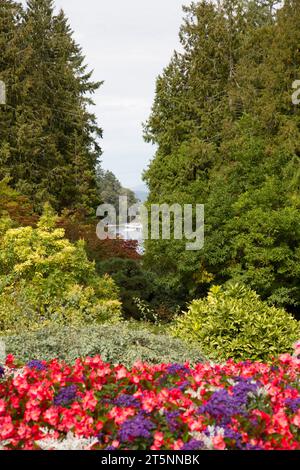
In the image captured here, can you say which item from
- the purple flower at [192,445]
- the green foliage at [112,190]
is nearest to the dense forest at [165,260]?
the purple flower at [192,445]

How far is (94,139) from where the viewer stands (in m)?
32.0

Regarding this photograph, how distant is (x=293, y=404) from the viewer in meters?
3.95

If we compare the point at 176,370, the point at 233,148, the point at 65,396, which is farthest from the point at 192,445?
the point at 233,148

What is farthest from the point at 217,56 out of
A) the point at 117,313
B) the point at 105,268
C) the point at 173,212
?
the point at 117,313

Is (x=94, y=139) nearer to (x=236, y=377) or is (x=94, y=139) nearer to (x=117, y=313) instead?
(x=117, y=313)

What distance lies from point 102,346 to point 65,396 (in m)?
2.38

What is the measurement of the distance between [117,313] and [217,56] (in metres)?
16.8

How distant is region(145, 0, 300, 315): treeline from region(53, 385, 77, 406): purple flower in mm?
10078

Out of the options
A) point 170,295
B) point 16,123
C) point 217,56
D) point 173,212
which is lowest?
point 170,295

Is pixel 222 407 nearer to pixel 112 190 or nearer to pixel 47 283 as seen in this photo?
pixel 47 283

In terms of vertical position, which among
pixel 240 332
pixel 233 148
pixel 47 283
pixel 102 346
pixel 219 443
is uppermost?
pixel 233 148

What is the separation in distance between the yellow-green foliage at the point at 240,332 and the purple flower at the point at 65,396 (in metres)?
3.76

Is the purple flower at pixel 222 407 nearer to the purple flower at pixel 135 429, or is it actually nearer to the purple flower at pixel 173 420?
the purple flower at pixel 173 420
